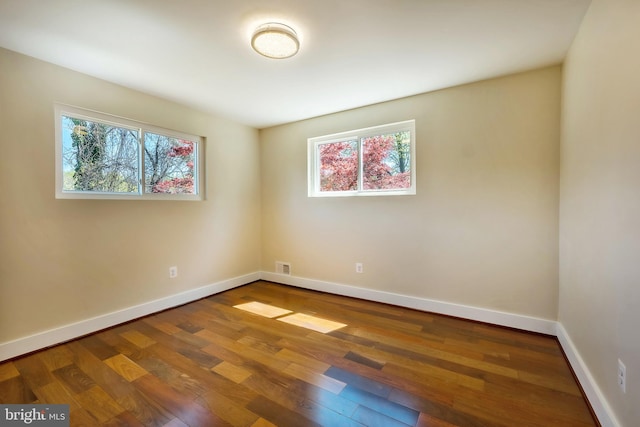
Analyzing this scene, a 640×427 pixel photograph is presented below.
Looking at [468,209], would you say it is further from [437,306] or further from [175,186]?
[175,186]

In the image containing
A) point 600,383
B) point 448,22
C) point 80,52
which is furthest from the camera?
point 80,52

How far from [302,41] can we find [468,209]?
6.98 feet

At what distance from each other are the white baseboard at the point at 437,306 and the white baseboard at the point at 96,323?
123 centimetres

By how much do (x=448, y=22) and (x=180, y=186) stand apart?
307 cm

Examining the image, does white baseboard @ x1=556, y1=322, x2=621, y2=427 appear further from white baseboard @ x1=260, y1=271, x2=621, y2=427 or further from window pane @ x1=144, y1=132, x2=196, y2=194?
window pane @ x1=144, y1=132, x2=196, y2=194

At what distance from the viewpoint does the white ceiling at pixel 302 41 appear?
5.26 feet

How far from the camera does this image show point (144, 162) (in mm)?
2863

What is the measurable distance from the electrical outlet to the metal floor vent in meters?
3.27

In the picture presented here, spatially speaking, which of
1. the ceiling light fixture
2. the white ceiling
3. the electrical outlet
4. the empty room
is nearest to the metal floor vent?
the empty room

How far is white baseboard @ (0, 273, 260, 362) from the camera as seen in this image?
2.04 meters

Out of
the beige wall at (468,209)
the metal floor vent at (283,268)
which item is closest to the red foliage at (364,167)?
the beige wall at (468,209)

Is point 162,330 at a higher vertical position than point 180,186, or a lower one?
lower

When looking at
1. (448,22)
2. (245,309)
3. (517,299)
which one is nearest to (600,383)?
(517,299)

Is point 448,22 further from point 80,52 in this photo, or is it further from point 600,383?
point 80,52
